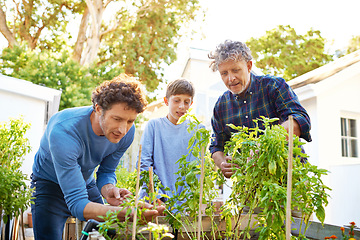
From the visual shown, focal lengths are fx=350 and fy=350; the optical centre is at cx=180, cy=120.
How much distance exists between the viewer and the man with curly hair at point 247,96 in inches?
78.4

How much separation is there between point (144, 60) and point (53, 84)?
454cm

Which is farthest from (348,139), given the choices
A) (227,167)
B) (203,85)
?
(203,85)

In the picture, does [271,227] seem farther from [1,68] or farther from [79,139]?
[1,68]

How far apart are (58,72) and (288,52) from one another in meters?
10.7

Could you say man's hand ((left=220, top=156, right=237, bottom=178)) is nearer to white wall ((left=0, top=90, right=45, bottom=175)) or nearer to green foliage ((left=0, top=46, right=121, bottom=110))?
white wall ((left=0, top=90, right=45, bottom=175))

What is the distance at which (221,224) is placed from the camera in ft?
6.20

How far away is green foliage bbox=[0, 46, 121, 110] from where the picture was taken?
9320 millimetres

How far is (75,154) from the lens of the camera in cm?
176

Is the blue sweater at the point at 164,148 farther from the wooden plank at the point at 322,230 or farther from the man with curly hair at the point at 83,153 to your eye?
the wooden plank at the point at 322,230

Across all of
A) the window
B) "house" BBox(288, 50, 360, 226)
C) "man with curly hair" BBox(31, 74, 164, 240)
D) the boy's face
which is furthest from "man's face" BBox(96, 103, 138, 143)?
the window

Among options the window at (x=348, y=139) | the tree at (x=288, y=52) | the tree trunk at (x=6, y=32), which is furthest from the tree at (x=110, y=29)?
the window at (x=348, y=139)

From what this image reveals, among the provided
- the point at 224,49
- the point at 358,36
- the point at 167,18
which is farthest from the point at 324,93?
the point at 358,36

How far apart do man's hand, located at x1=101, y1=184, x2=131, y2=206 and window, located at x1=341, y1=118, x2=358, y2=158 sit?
5294 millimetres

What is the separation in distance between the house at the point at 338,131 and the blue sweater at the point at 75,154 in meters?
4.54
